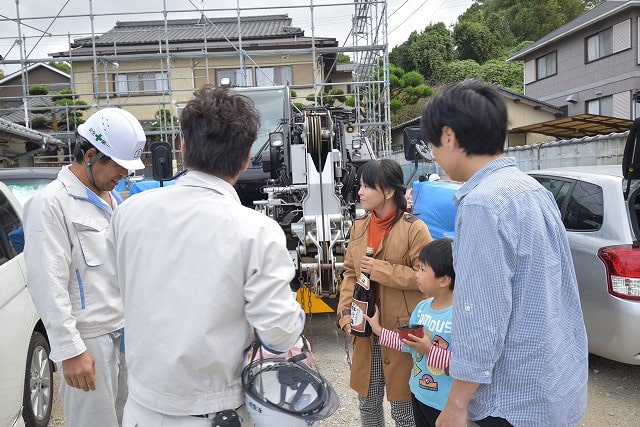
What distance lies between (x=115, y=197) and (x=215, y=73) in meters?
16.8

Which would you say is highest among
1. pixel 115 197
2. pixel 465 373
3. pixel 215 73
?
pixel 215 73

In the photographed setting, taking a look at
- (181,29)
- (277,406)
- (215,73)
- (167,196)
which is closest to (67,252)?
(167,196)

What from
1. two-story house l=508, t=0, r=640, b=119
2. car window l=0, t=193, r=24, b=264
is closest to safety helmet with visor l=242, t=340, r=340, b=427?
car window l=0, t=193, r=24, b=264

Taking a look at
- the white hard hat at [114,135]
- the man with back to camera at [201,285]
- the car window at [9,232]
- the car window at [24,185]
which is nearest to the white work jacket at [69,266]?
the white hard hat at [114,135]

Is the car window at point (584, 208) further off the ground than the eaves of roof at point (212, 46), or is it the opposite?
the eaves of roof at point (212, 46)

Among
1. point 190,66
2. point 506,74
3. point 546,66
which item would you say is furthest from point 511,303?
point 506,74

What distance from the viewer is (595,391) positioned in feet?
14.2

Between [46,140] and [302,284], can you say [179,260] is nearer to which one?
[302,284]

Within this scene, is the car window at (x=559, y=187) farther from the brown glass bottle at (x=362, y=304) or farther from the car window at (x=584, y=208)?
the brown glass bottle at (x=362, y=304)

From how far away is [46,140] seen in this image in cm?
1051

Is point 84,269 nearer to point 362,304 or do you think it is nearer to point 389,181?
point 362,304

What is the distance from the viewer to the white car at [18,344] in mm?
3061

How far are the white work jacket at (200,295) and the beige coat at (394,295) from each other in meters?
1.16

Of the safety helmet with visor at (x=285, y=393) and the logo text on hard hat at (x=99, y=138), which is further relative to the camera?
the logo text on hard hat at (x=99, y=138)
